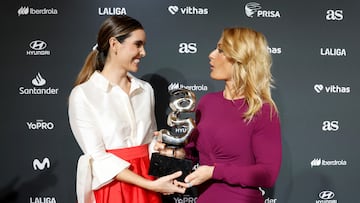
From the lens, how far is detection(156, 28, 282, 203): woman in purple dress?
1.25 metres

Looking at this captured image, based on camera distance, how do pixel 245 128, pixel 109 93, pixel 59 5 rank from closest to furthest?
pixel 245 128 → pixel 109 93 → pixel 59 5

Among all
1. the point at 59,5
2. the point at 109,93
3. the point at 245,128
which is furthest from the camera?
the point at 59,5

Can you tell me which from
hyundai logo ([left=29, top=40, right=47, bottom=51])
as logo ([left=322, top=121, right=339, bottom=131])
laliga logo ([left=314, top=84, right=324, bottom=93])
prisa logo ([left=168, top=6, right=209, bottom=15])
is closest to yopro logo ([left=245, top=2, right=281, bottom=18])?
prisa logo ([left=168, top=6, right=209, bottom=15])

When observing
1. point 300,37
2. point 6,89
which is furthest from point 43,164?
point 300,37

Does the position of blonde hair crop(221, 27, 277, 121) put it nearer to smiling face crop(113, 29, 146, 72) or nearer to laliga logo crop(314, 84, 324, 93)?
smiling face crop(113, 29, 146, 72)

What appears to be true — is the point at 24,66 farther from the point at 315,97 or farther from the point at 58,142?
the point at 315,97

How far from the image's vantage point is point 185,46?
87.5 inches

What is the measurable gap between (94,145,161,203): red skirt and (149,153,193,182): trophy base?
117 millimetres

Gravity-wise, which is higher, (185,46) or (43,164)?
(185,46)

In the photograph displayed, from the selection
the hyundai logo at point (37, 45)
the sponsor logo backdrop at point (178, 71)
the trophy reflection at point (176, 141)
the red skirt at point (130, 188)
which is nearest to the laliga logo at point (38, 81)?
the sponsor logo backdrop at point (178, 71)

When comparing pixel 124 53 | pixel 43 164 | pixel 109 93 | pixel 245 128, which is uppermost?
pixel 124 53

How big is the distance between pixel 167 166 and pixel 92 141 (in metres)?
0.28

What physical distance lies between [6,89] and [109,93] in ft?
3.78

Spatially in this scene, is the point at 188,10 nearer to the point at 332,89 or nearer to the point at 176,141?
the point at 332,89
